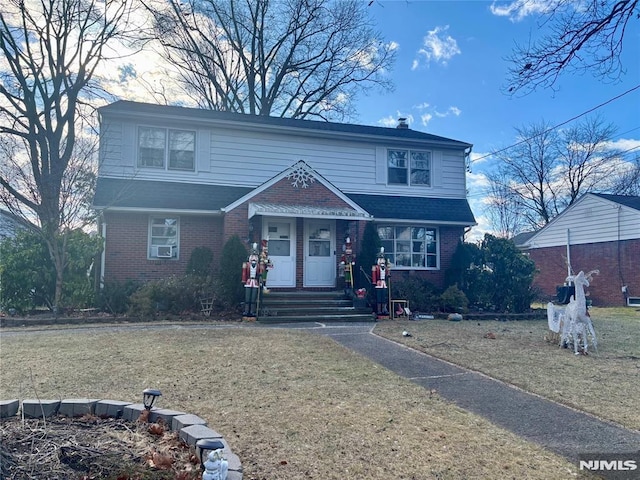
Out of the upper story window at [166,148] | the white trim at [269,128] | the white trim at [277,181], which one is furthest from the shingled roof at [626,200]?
the upper story window at [166,148]

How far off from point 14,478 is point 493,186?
41.1m

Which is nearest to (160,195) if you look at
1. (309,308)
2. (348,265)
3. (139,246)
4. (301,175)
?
(139,246)

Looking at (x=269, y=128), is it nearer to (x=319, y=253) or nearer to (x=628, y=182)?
(x=319, y=253)

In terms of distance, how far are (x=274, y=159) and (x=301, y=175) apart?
94.0 inches

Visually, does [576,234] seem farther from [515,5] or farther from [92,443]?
[92,443]

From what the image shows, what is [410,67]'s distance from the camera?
447 inches

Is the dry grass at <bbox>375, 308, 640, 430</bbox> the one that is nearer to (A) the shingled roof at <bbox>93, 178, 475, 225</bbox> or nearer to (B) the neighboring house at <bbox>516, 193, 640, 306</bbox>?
(A) the shingled roof at <bbox>93, 178, 475, 225</bbox>

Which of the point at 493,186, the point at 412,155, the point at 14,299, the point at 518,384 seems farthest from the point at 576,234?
the point at 14,299

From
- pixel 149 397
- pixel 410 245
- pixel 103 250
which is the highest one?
pixel 410 245

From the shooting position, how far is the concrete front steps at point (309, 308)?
1187 centimetres

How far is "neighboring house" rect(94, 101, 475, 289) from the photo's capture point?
13.5 meters

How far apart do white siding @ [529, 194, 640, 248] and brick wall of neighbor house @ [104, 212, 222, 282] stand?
62.4 ft

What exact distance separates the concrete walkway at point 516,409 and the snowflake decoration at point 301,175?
7.62 m

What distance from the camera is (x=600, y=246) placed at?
21703mm
